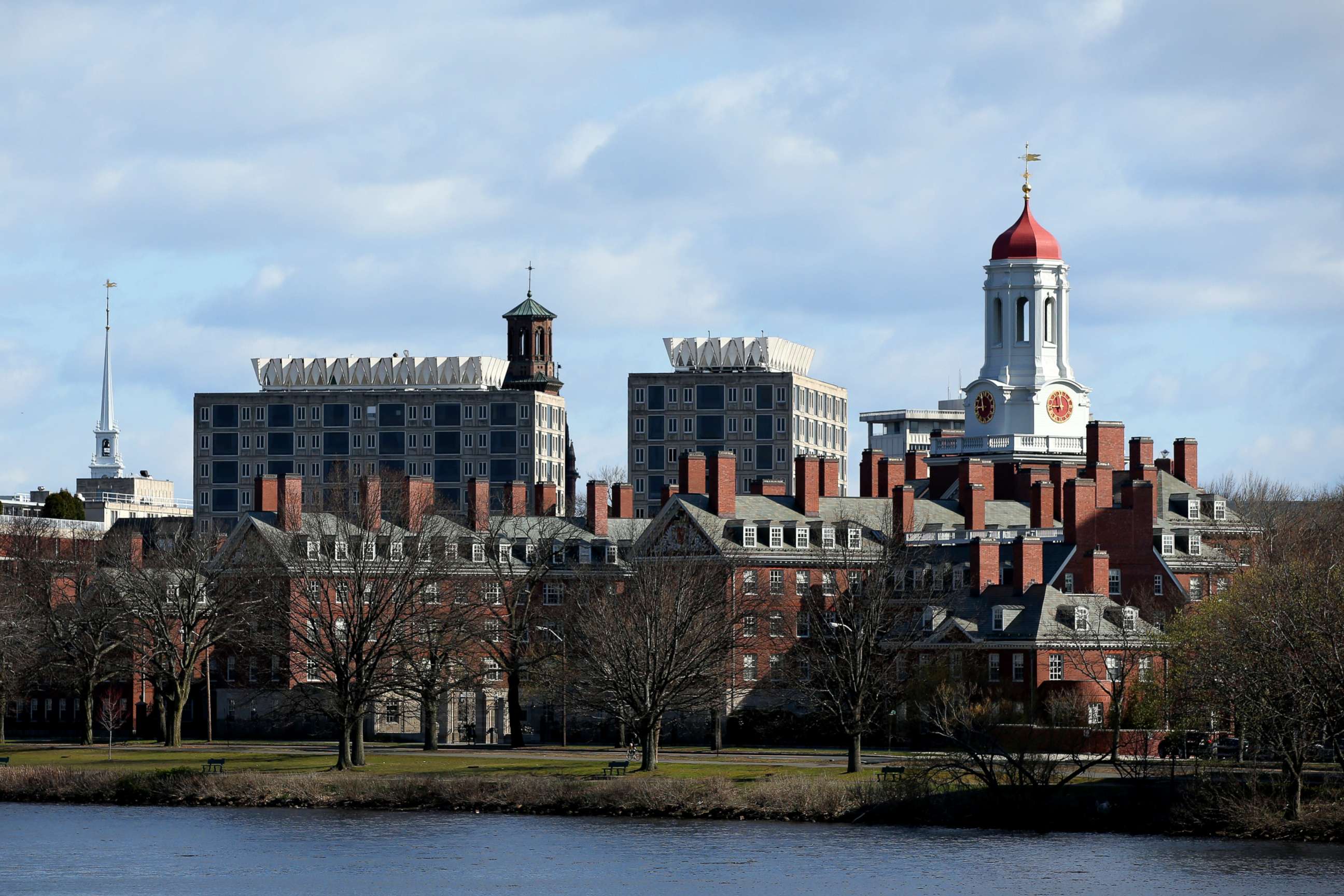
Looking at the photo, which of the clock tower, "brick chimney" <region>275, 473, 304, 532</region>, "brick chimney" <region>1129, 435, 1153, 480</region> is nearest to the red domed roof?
the clock tower

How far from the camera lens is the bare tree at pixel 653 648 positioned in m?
102

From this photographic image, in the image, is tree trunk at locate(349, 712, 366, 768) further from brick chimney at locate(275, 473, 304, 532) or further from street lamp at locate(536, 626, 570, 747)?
brick chimney at locate(275, 473, 304, 532)

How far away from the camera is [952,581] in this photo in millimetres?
121125

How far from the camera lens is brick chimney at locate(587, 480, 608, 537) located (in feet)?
445

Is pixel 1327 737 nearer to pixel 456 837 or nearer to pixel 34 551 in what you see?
pixel 456 837

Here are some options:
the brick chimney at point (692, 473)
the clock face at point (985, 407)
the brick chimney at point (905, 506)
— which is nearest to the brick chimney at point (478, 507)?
the brick chimney at point (692, 473)

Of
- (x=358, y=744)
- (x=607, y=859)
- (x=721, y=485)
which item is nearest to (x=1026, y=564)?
(x=721, y=485)

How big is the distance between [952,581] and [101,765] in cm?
4201

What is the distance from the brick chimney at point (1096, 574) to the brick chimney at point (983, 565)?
4383 mm

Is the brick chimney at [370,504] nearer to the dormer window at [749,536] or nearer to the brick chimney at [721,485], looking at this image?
the brick chimney at [721,485]

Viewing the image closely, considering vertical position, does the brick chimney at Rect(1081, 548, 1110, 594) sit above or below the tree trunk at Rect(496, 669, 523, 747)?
above

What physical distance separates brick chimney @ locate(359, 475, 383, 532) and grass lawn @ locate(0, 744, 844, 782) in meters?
10.9

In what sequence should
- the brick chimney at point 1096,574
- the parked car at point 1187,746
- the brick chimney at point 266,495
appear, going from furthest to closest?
the brick chimney at point 266,495, the brick chimney at point 1096,574, the parked car at point 1187,746

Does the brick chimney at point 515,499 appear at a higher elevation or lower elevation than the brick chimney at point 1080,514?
higher
